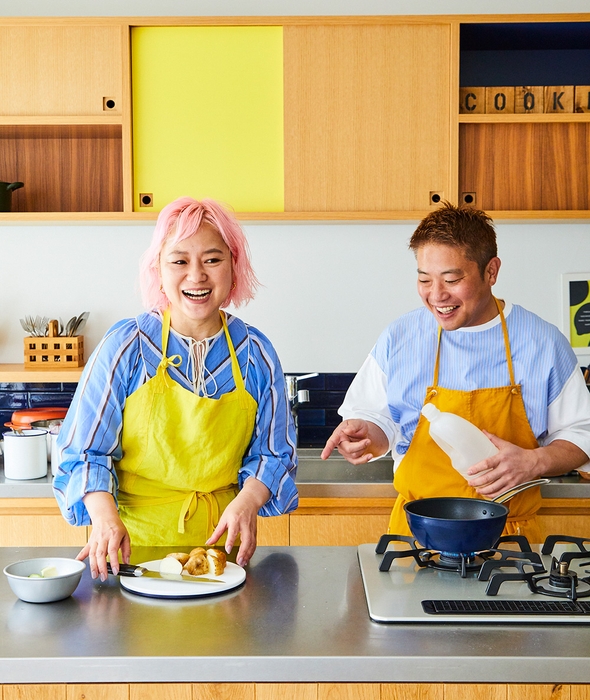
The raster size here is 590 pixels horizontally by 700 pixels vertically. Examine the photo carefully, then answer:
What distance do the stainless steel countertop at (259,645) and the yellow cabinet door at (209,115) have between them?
1.93m

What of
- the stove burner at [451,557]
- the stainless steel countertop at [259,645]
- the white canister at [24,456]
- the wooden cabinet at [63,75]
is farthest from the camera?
the wooden cabinet at [63,75]

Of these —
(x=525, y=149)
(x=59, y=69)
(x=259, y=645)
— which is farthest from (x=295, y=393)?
(x=259, y=645)

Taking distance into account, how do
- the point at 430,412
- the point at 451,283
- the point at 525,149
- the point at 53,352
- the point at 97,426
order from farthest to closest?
the point at 53,352, the point at 525,149, the point at 451,283, the point at 430,412, the point at 97,426

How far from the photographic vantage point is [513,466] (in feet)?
6.44

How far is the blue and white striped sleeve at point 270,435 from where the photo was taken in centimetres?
189

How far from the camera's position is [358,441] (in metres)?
2.19

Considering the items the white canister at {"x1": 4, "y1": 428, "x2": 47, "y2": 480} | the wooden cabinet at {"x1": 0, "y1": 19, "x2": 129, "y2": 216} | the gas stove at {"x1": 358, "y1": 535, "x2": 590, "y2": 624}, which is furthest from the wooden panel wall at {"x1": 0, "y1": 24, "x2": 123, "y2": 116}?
the gas stove at {"x1": 358, "y1": 535, "x2": 590, "y2": 624}

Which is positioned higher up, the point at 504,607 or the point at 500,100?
the point at 500,100

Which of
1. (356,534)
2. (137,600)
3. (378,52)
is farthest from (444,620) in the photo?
(378,52)

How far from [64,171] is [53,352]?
2.51 ft

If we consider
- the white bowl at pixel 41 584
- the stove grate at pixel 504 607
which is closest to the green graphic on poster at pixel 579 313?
the stove grate at pixel 504 607

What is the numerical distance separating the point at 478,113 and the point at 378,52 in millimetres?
451

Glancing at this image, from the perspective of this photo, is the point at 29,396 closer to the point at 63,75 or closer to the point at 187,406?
the point at 63,75

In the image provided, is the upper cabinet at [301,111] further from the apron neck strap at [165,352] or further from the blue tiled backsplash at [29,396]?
the apron neck strap at [165,352]
